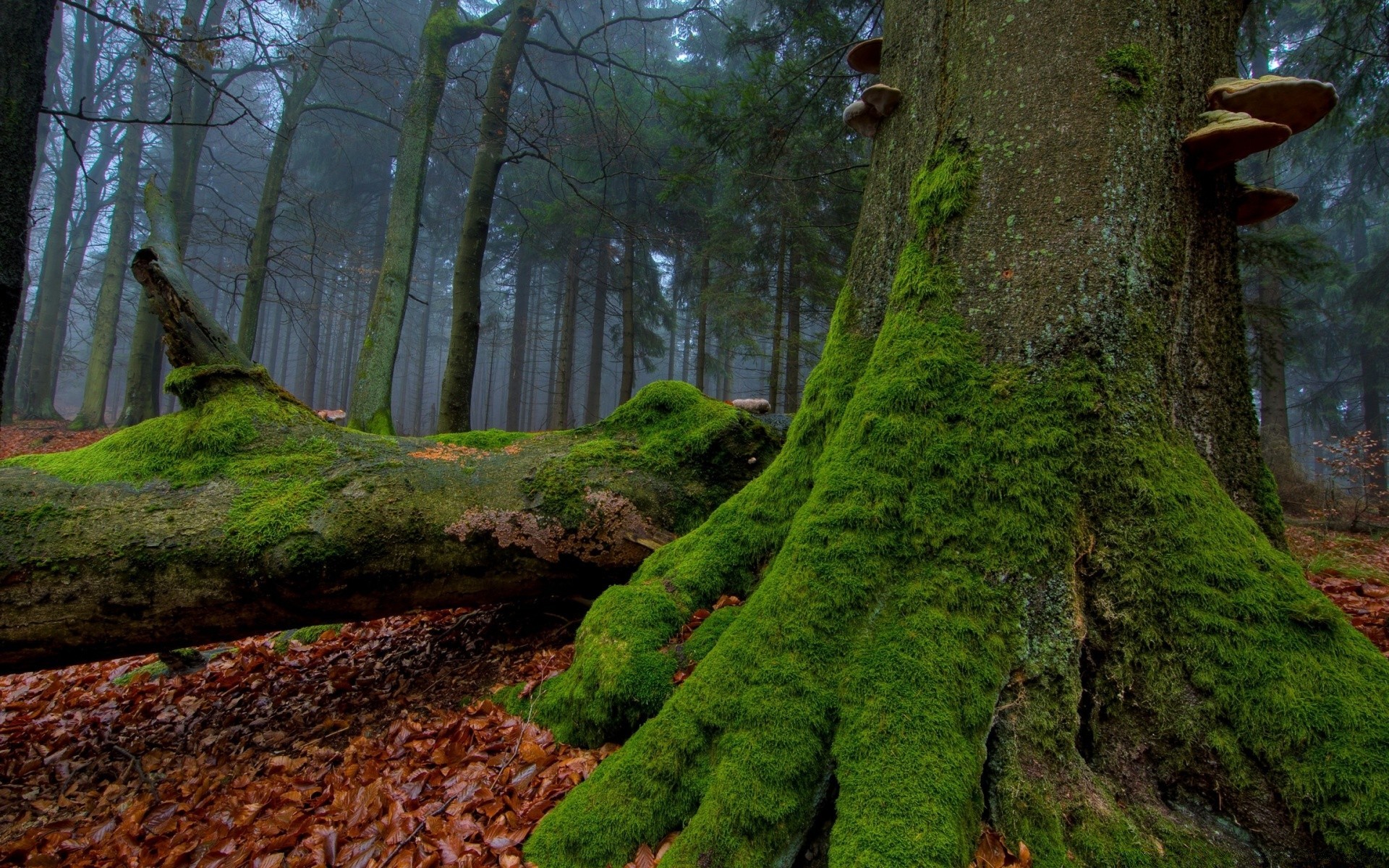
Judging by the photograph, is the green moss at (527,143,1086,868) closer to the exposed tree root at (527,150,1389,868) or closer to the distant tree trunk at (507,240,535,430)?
the exposed tree root at (527,150,1389,868)

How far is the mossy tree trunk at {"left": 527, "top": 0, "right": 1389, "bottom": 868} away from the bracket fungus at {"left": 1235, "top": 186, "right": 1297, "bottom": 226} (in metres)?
0.12

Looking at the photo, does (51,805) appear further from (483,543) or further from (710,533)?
(710,533)

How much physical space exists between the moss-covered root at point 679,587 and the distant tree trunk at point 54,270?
2344 cm

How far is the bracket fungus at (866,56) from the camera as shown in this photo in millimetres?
3406

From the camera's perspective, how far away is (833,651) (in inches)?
77.9

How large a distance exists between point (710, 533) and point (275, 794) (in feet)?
8.19

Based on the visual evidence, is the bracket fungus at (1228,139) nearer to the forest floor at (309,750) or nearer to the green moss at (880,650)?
the green moss at (880,650)

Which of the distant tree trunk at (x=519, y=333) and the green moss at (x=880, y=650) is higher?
the distant tree trunk at (x=519, y=333)

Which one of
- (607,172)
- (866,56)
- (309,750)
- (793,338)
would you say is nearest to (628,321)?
(607,172)

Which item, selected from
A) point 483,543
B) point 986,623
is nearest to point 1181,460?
point 986,623

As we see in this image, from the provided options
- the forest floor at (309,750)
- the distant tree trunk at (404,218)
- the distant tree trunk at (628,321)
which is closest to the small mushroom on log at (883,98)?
the forest floor at (309,750)

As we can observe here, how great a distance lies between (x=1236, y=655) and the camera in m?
1.80

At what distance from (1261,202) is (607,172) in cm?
1450

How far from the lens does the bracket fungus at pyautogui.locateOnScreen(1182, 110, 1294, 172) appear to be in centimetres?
213
